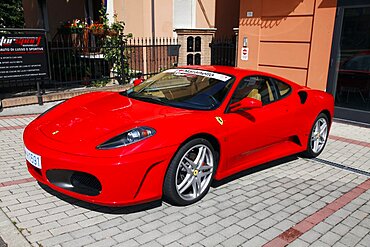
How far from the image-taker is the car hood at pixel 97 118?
10.7 ft

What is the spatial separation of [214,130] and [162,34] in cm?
882

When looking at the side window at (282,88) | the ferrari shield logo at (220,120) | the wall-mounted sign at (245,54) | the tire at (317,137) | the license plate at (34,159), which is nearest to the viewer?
the license plate at (34,159)

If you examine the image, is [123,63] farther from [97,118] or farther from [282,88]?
[97,118]

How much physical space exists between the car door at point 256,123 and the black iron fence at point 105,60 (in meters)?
6.28

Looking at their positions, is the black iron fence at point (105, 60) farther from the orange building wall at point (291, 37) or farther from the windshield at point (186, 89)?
the windshield at point (186, 89)

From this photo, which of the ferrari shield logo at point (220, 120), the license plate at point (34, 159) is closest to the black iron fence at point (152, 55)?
the ferrari shield logo at point (220, 120)

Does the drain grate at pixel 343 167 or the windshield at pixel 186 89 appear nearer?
the windshield at pixel 186 89

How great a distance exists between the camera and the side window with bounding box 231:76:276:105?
163 inches

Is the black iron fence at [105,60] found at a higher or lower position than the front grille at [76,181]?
higher

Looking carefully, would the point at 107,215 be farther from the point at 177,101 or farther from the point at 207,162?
the point at 177,101

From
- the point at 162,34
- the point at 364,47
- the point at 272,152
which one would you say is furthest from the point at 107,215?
the point at 162,34

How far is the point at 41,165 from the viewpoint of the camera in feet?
10.6

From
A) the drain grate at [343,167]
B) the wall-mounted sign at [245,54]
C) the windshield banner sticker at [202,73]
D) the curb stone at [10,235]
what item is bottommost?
the drain grate at [343,167]

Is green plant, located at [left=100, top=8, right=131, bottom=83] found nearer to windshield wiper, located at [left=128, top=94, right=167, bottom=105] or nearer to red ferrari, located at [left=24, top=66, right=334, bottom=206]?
red ferrari, located at [left=24, top=66, right=334, bottom=206]
